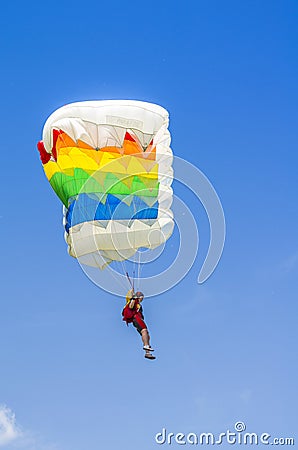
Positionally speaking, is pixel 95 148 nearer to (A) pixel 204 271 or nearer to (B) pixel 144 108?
(B) pixel 144 108

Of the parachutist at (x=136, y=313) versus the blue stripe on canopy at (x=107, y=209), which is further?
the blue stripe on canopy at (x=107, y=209)

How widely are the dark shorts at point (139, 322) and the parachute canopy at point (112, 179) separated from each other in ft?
7.26

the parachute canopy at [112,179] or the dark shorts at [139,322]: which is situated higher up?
the parachute canopy at [112,179]

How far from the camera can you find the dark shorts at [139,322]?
21656mm

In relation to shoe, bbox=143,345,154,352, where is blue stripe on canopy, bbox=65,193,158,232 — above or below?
above

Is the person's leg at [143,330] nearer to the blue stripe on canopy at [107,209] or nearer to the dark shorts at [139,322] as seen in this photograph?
the dark shorts at [139,322]

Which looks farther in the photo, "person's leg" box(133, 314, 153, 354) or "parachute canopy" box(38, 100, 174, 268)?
"parachute canopy" box(38, 100, 174, 268)

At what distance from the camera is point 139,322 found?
21.7 m

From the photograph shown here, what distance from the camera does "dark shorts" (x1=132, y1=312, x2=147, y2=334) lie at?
21.7m

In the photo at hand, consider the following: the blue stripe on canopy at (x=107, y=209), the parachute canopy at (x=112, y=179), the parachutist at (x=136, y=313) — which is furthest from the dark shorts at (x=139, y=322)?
the blue stripe on canopy at (x=107, y=209)

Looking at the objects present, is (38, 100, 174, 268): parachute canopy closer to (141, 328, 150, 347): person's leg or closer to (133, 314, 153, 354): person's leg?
(133, 314, 153, 354): person's leg

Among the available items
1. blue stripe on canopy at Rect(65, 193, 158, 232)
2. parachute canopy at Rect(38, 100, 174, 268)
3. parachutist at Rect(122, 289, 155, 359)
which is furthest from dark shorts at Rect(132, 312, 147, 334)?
blue stripe on canopy at Rect(65, 193, 158, 232)

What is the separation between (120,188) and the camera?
23.7 m

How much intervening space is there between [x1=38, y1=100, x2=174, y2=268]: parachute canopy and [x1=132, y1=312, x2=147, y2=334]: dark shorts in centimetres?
221
